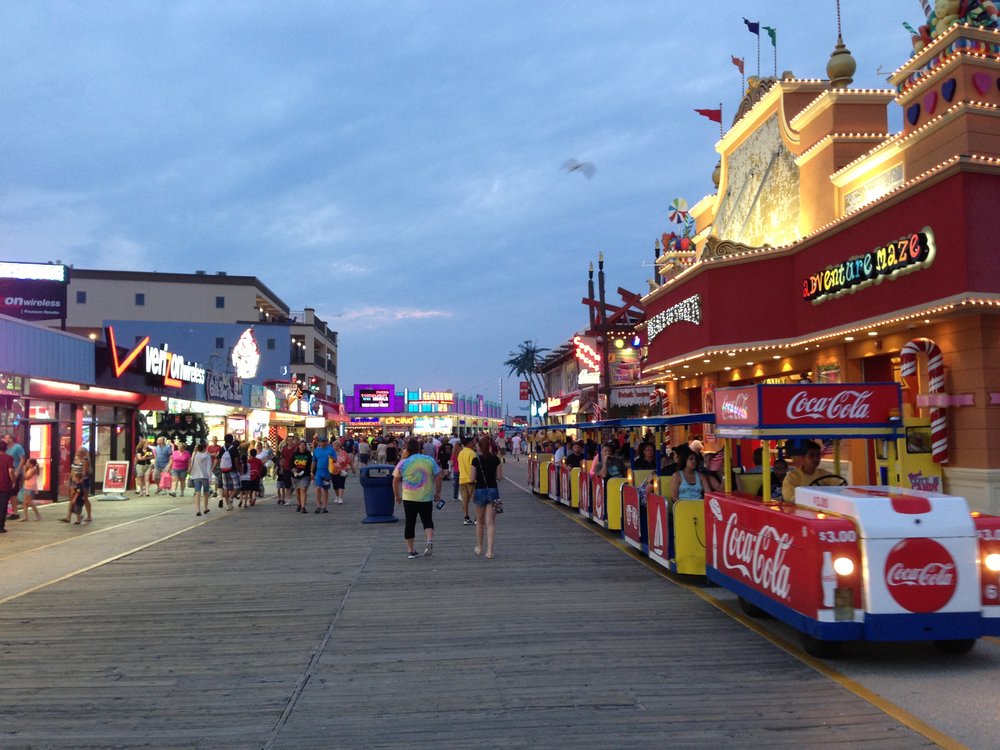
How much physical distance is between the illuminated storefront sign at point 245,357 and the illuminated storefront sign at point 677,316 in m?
22.6

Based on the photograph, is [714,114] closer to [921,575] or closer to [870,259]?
[870,259]

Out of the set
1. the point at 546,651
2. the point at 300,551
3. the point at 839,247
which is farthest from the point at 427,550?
the point at 839,247

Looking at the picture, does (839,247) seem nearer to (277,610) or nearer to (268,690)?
(277,610)

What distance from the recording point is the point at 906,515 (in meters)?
6.44

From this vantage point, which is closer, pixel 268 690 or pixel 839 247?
pixel 268 690

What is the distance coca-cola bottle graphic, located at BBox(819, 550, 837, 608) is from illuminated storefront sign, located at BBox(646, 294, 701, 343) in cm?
1967

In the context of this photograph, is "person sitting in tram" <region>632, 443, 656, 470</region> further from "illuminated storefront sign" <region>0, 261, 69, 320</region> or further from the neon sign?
the neon sign

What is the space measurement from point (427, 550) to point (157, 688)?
6627 mm

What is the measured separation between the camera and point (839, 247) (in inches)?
808

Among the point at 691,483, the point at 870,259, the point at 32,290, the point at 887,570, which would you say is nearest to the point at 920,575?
the point at 887,570

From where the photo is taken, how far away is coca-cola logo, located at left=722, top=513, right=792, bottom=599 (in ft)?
23.2

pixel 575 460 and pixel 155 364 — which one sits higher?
pixel 155 364

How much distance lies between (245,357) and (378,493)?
1154 inches

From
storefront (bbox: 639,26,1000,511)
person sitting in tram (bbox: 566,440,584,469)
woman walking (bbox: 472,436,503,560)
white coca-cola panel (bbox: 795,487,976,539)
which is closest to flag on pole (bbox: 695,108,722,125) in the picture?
storefront (bbox: 639,26,1000,511)
